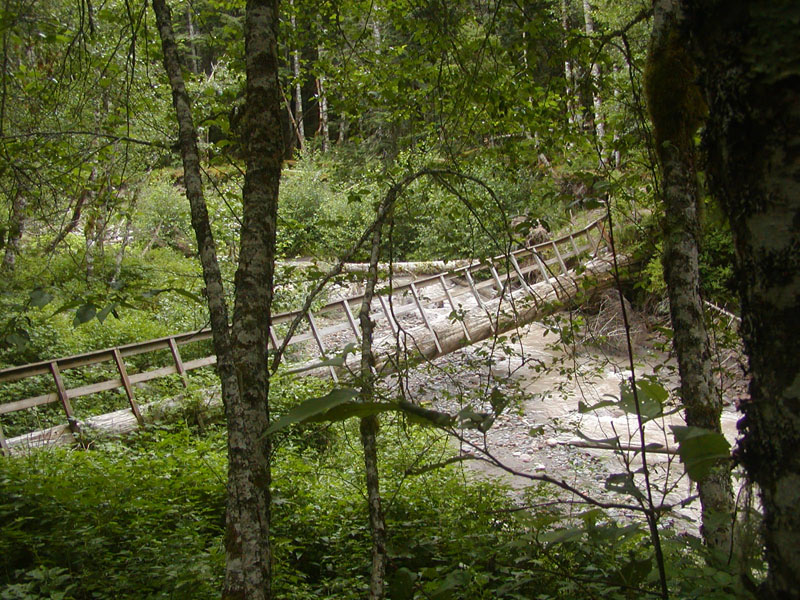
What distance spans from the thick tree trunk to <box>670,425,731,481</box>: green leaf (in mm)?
51

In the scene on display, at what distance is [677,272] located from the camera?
2.88 metres

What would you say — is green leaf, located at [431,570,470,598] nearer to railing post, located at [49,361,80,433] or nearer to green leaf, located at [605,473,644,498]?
green leaf, located at [605,473,644,498]

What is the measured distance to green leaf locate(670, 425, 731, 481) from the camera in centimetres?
77

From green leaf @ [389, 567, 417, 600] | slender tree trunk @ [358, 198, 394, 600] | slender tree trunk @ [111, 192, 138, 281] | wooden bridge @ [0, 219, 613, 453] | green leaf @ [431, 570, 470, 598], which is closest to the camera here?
green leaf @ [431, 570, 470, 598]

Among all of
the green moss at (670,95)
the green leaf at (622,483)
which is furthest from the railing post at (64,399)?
the green leaf at (622,483)

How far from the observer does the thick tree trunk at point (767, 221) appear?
2.04 ft

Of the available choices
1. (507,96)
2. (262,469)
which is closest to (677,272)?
(507,96)

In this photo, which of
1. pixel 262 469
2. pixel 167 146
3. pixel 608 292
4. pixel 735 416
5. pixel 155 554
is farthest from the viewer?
pixel 608 292

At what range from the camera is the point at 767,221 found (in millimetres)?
665

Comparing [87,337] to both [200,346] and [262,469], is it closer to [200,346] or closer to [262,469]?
[200,346]

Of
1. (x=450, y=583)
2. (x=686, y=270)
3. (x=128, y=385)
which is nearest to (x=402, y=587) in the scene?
(x=450, y=583)

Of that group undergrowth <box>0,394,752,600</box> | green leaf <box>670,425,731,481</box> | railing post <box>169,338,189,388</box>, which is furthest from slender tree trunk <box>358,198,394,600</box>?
railing post <box>169,338,189,388</box>

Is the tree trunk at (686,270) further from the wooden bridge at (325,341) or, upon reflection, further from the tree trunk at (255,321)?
the tree trunk at (255,321)

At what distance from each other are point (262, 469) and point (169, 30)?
6.30 ft
